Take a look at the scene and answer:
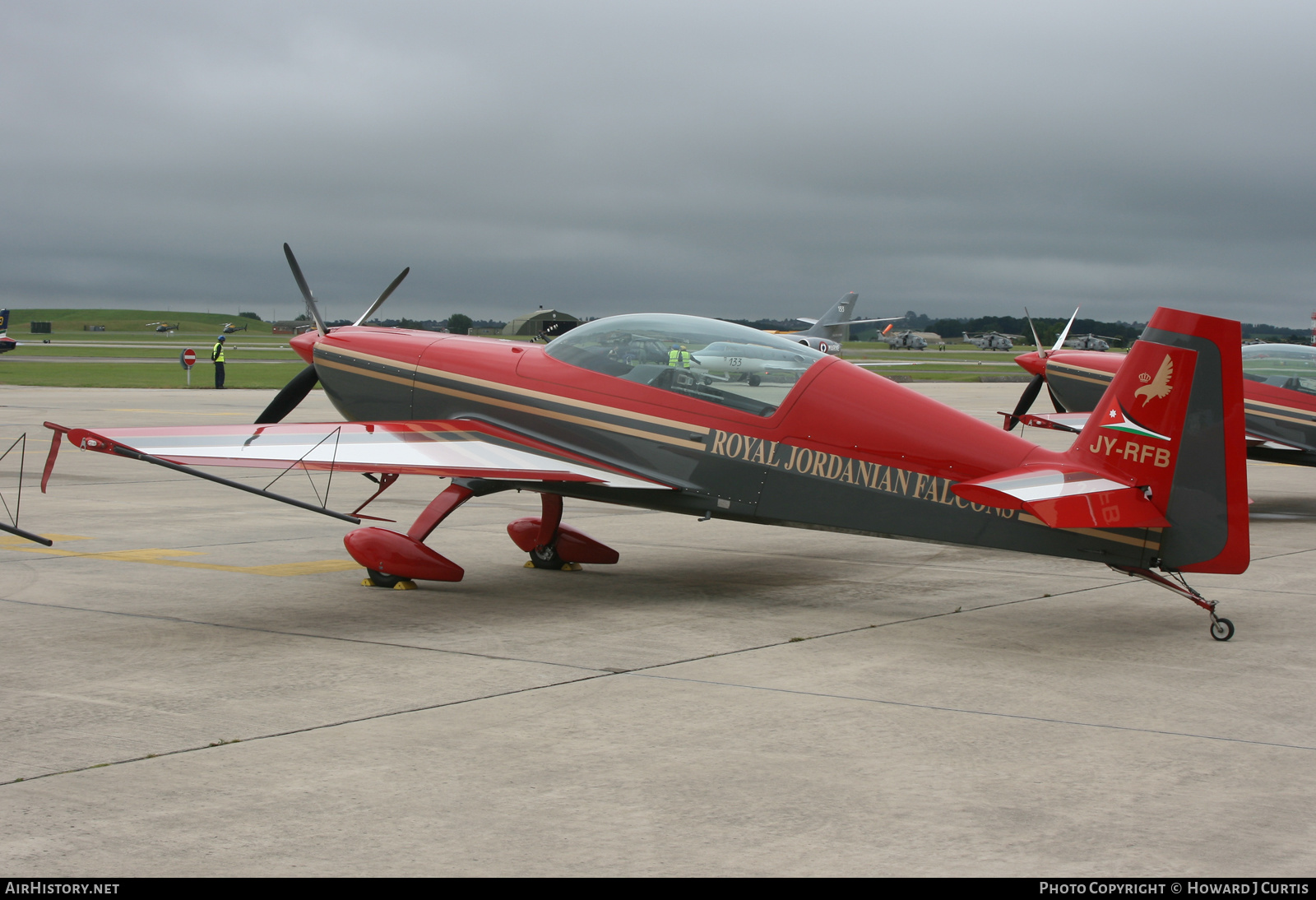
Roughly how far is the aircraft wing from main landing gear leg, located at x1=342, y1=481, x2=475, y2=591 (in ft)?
1.84

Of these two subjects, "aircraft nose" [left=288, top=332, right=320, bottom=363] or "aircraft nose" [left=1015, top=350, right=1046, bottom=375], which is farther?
"aircraft nose" [left=1015, top=350, right=1046, bottom=375]

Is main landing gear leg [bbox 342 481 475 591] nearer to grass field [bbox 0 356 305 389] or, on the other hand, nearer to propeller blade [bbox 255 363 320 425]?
propeller blade [bbox 255 363 320 425]

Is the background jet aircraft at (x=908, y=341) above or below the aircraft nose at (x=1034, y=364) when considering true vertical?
above

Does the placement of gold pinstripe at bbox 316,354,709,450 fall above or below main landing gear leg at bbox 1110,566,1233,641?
above

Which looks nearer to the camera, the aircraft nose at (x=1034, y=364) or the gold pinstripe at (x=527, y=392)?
the gold pinstripe at (x=527, y=392)

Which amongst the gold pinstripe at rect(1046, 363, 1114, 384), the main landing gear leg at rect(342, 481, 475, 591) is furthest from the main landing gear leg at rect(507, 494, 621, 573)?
the gold pinstripe at rect(1046, 363, 1114, 384)

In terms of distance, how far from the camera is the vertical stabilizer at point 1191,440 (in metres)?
6.97

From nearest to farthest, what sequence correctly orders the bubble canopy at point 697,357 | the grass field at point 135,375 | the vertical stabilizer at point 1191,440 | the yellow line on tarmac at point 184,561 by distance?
the vertical stabilizer at point 1191,440, the bubble canopy at point 697,357, the yellow line on tarmac at point 184,561, the grass field at point 135,375

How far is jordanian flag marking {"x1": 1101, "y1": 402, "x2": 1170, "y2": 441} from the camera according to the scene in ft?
23.2

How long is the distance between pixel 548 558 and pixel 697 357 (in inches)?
96.6

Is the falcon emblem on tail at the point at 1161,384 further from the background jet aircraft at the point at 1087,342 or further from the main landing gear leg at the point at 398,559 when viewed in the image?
the background jet aircraft at the point at 1087,342

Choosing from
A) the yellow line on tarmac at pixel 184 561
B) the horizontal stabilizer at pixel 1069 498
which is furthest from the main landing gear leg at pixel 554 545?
the horizontal stabilizer at pixel 1069 498

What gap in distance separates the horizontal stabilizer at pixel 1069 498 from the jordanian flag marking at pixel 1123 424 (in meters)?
0.32

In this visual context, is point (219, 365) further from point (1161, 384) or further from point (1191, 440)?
point (1191, 440)
